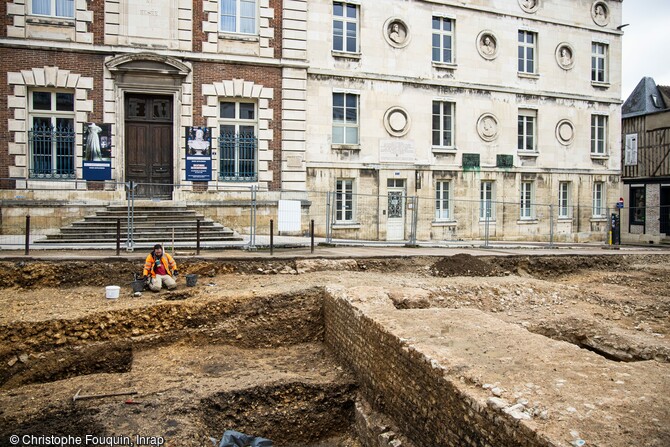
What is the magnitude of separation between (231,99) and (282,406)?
12249 mm

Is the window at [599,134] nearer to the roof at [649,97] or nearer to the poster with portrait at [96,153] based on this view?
the roof at [649,97]

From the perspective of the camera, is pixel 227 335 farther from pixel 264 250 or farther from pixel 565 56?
pixel 565 56

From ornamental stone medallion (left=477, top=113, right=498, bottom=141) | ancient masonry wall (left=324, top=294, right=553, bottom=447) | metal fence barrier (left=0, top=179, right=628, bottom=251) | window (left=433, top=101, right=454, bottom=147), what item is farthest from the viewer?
ornamental stone medallion (left=477, top=113, right=498, bottom=141)

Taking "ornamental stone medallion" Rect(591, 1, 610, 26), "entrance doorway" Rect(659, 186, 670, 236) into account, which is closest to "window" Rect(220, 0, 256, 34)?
"ornamental stone medallion" Rect(591, 1, 610, 26)

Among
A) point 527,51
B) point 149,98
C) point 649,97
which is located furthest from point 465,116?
point 649,97

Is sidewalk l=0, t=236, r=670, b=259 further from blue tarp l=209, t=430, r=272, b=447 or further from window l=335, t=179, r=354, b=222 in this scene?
blue tarp l=209, t=430, r=272, b=447

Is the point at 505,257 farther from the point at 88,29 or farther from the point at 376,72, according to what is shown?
the point at 88,29

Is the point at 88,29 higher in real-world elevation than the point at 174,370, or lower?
higher

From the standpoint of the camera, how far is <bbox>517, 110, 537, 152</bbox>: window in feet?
74.4

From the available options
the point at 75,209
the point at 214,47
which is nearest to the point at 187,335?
the point at 75,209

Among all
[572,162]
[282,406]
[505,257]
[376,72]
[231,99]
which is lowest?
[282,406]

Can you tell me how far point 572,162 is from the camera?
23.5 m

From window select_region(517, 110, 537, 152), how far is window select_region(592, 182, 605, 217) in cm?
406

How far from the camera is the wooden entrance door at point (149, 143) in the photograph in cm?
1678
